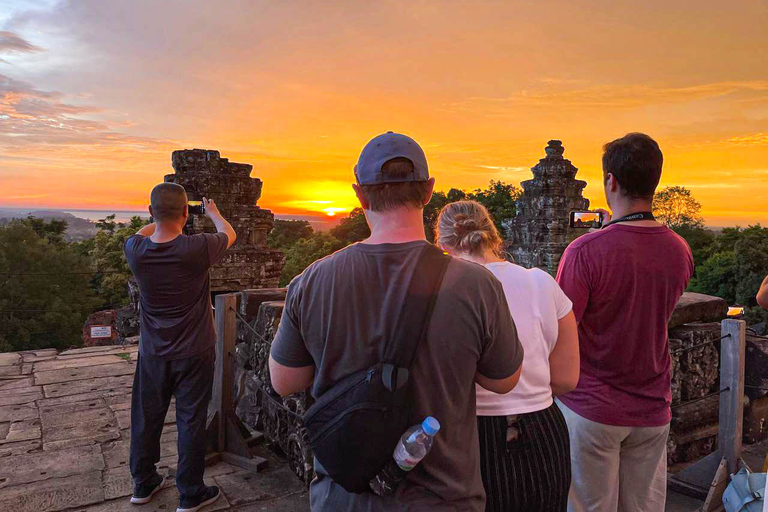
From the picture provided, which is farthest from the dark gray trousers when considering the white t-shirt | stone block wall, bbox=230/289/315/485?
the white t-shirt

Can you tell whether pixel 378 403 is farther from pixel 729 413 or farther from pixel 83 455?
pixel 83 455

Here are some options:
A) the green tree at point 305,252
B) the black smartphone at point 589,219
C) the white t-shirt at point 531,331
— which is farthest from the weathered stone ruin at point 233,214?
the green tree at point 305,252

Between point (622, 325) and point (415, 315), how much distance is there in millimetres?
1140

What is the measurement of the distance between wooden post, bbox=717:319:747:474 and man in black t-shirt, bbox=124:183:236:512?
9.68 feet

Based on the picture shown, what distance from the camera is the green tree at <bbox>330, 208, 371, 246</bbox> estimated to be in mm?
37150

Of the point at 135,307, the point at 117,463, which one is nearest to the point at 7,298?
the point at 135,307

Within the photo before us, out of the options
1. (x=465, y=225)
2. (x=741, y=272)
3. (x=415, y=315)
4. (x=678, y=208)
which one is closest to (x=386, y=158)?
(x=415, y=315)

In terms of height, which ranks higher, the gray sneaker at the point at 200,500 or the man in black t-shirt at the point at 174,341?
the man in black t-shirt at the point at 174,341

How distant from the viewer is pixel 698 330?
3750 millimetres

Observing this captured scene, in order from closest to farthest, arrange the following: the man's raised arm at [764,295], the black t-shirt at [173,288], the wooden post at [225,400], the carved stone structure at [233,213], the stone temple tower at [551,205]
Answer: the man's raised arm at [764,295] < the black t-shirt at [173,288] < the wooden post at [225,400] < the carved stone structure at [233,213] < the stone temple tower at [551,205]

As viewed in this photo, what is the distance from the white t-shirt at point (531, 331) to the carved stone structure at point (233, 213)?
7616 millimetres

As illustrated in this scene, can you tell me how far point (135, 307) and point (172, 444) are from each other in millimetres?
7353

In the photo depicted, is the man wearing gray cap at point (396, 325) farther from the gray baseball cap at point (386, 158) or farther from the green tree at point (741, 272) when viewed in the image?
the green tree at point (741, 272)

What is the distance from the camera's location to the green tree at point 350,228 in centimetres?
3715
